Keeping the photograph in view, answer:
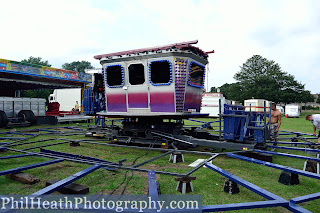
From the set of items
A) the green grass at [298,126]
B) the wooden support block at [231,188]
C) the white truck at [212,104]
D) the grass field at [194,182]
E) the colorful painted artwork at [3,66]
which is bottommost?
the grass field at [194,182]

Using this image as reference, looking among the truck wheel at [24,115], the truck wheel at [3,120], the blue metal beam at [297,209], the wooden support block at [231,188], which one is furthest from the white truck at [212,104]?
the blue metal beam at [297,209]

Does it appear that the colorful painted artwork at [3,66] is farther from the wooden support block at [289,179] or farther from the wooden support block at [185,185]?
the wooden support block at [289,179]

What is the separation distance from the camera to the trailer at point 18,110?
15.1 metres

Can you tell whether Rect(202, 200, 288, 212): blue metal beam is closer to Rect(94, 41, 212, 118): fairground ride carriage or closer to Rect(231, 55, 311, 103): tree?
Rect(94, 41, 212, 118): fairground ride carriage

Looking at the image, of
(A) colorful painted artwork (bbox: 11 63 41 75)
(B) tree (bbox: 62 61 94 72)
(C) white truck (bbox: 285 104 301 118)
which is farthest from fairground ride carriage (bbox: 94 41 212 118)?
(B) tree (bbox: 62 61 94 72)

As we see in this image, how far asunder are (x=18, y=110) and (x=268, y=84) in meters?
47.4

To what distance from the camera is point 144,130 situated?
798 cm

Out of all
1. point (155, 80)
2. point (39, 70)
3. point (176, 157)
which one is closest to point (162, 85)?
point (155, 80)

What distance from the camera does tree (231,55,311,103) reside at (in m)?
47.0

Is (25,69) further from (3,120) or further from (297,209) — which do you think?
(297,209)

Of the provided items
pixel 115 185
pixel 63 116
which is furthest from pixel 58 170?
pixel 63 116

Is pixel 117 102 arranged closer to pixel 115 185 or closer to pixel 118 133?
pixel 118 133

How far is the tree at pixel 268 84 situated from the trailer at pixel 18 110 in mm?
42890

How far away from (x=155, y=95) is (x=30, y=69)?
1383cm
